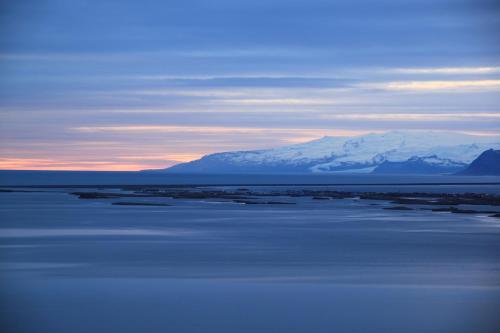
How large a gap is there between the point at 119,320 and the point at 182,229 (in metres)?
22.7

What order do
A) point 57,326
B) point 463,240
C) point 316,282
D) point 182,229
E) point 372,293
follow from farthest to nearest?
point 182,229, point 463,240, point 316,282, point 372,293, point 57,326

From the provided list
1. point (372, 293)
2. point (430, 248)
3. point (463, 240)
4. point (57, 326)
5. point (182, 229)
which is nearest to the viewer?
point (57, 326)

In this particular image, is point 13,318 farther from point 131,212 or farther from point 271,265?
point 131,212

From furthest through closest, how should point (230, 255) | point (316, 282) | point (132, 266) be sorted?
point (230, 255) → point (132, 266) → point (316, 282)

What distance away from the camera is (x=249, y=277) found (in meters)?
24.8

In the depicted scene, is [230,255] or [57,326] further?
[230,255]

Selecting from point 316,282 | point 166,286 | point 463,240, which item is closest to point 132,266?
point 166,286

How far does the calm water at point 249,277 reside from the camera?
753 inches

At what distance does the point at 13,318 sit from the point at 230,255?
12.2m

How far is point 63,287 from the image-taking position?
22984mm

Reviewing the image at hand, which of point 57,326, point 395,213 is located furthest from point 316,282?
point 395,213

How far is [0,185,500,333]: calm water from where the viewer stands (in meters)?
19.1

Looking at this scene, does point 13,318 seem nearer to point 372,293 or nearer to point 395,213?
point 372,293

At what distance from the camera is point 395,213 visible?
55.5 metres
